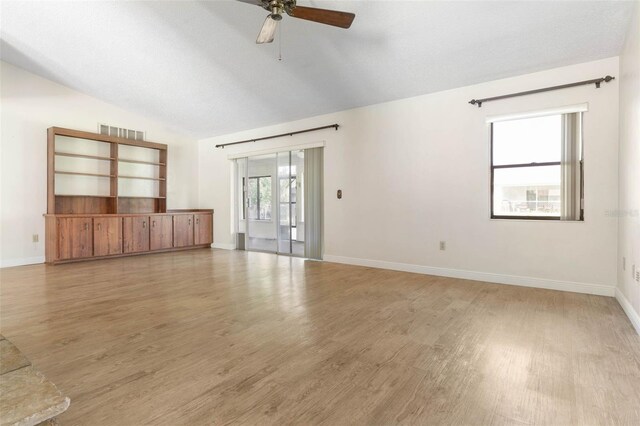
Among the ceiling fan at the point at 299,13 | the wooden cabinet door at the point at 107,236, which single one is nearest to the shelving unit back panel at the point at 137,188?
the wooden cabinet door at the point at 107,236

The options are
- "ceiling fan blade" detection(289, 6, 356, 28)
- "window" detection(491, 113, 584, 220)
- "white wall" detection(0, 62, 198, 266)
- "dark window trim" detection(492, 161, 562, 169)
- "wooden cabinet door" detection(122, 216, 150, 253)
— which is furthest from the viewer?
"wooden cabinet door" detection(122, 216, 150, 253)

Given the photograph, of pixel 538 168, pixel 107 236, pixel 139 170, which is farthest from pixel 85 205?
pixel 538 168

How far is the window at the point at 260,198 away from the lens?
8125 millimetres

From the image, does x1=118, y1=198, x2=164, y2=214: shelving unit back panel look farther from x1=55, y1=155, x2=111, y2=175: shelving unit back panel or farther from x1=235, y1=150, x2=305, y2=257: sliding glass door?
x1=235, y1=150, x2=305, y2=257: sliding glass door

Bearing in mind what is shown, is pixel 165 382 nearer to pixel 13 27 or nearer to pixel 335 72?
pixel 335 72

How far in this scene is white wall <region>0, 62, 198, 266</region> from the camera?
521cm

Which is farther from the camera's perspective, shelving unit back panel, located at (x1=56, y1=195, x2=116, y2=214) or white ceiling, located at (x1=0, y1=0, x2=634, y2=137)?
shelving unit back panel, located at (x1=56, y1=195, x2=116, y2=214)

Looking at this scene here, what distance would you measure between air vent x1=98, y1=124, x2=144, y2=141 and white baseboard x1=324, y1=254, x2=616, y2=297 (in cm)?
530

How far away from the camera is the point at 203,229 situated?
24.9 ft

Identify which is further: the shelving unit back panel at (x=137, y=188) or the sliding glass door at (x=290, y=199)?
the shelving unit back panel at (x=137, y=188)

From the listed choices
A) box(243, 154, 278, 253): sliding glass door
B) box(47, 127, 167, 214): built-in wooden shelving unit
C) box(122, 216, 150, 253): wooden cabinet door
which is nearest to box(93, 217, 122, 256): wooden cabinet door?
box(122, 216, 150, 253): wooden cabinet door

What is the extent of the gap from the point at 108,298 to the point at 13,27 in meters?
4.15

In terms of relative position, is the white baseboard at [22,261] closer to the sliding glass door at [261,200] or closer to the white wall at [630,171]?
the sliding glass door at [261,200]

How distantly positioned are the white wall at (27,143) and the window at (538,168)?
7.34 m
